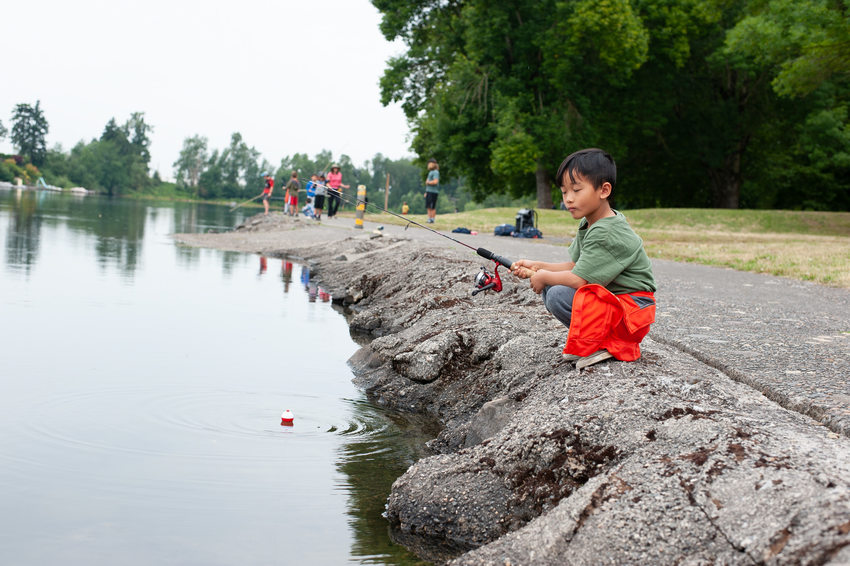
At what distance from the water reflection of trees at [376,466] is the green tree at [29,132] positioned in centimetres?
14857

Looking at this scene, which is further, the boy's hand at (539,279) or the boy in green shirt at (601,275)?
the boy's hand at (539,279)

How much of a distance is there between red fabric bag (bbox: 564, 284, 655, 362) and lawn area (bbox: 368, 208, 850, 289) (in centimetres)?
810

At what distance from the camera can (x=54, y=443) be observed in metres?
5.71

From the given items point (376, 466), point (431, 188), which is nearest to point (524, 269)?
point (376, 466)

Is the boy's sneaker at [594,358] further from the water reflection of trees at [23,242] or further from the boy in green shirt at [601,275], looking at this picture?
the water reflection of trees at [23,242]

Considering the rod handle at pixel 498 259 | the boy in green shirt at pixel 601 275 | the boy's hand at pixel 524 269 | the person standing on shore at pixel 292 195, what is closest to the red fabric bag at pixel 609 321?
the boy in green shirt at pixel 601 275

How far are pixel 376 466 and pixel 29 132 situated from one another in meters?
152

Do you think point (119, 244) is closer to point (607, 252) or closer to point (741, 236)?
point (741, 236)

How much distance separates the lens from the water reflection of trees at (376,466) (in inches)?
168

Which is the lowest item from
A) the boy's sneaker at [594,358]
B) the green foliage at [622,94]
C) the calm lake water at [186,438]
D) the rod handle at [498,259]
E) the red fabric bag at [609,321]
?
the calm lake water at [186,438]

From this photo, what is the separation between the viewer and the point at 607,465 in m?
3.99

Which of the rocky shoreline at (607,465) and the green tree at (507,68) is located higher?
the green tree at (507,68)

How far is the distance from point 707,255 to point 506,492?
13.7m

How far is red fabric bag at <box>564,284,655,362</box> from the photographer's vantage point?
4.65 m
